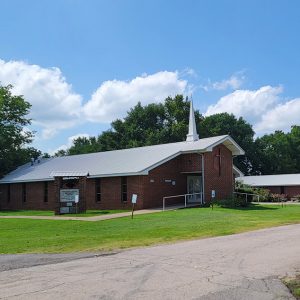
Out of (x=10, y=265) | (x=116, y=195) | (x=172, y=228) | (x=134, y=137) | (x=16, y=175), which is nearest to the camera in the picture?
(x=10, y=265)

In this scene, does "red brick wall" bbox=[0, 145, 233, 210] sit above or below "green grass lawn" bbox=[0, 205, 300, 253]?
above

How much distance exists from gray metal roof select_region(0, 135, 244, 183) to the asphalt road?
67.9ft

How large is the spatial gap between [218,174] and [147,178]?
20.2 ft

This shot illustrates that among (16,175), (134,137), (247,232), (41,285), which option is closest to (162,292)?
(41,285)

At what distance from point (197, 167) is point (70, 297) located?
2837 centimetres

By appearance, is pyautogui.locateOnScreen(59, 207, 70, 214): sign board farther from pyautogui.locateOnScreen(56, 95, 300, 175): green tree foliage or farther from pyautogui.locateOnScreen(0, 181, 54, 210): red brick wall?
pyautogui.locateOnScreen(56, 95, 300, 175): green tree foliage

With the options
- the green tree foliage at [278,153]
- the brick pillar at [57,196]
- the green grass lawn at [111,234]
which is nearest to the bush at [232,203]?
the green grass lawn at [111,234]

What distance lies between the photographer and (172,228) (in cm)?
1923

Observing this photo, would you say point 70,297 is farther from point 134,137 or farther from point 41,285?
point 134,137

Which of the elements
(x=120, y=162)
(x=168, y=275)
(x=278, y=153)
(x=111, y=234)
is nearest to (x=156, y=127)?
(x=278, y=153)

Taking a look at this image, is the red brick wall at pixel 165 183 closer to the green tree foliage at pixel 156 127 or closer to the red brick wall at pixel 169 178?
the red brick wall at pixel 169 178

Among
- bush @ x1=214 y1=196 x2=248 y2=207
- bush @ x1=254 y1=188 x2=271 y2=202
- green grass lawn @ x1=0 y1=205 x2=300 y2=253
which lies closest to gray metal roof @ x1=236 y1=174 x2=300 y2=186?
bush @ x1=254 y1=188 x2=271 y2=202

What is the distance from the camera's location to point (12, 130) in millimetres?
53062

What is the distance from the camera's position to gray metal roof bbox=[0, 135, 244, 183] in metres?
34.8
